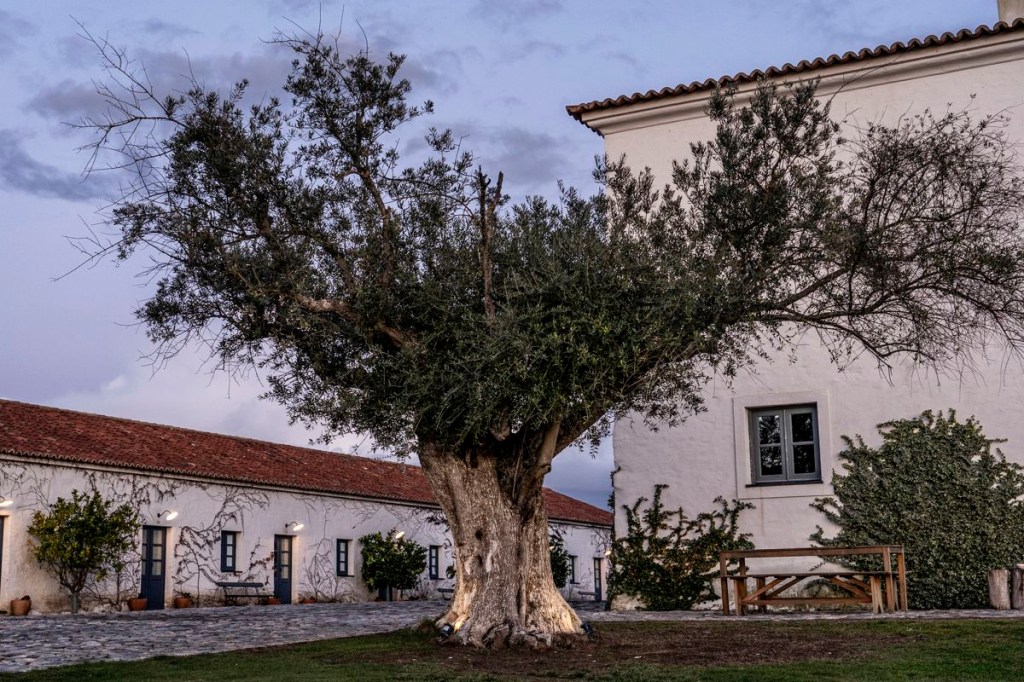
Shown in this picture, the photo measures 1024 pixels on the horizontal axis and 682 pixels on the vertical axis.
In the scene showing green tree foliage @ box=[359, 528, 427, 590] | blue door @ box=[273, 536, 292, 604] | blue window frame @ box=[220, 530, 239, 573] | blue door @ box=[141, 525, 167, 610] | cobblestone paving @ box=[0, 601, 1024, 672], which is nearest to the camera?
cobblestone paving @ box=[0, 601, 1024, 672]

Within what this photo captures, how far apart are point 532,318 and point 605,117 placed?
9.10 metres

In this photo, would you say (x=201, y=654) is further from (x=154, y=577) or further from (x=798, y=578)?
(x=154, y=577)

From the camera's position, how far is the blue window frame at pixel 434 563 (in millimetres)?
32119

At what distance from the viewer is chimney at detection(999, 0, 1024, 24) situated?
1908cm

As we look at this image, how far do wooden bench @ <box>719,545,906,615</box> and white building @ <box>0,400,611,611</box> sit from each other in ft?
25.0

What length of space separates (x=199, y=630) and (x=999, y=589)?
10332 mm

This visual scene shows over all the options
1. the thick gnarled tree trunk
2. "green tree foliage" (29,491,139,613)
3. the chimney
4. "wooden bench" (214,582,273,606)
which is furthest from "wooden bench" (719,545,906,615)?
"wooden bench" (214,582,273,606)

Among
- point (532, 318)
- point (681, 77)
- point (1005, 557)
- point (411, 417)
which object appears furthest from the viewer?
point (681, 77)

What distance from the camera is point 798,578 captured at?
48.1ft

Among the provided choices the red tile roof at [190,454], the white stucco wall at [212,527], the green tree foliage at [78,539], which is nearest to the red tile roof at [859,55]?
the white stucco wall at [212,527]

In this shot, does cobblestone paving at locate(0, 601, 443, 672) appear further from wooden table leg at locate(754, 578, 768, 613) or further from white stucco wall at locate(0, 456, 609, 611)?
wooden table leg at locate(754, 578, 768, 613)

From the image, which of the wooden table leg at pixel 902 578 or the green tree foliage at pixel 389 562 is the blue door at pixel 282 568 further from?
the wooden table leg at pixel 902 578

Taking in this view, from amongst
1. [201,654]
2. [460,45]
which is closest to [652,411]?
[460,45]

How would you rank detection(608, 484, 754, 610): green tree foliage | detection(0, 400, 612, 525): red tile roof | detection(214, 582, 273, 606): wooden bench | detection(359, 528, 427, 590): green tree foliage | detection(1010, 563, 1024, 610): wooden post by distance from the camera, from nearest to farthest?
1. detection(1010, 563, 1024, 610): wooden post
2. detection(608, 484, 754, 610): green tree foliage
3. detection(0, 400, 612, 525): red tile roof
4. detection(214, 582, 273, 606): wooden bench
5. detection(359, 528, 427, 590): green tree foliage
